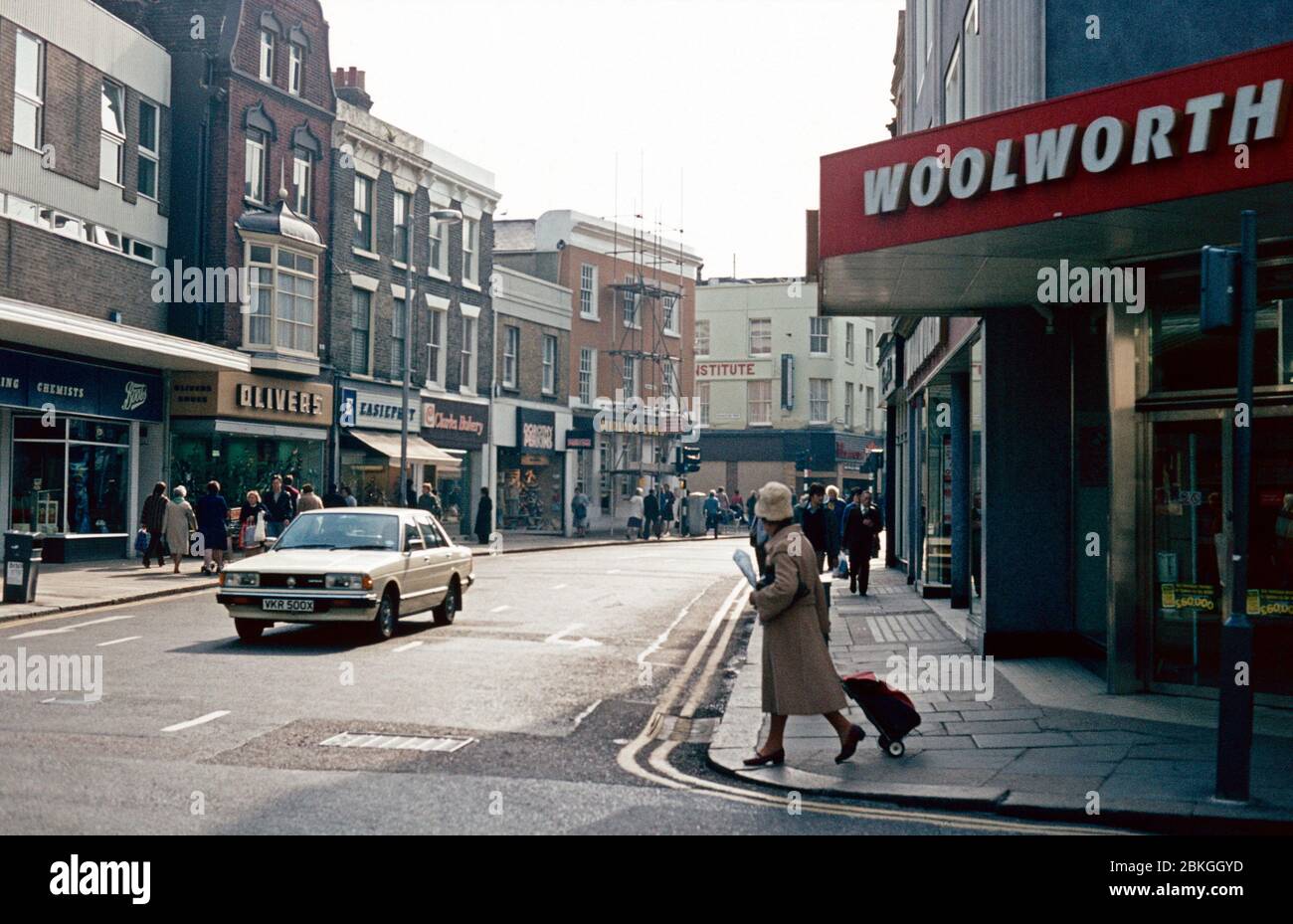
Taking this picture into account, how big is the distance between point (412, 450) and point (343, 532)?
21.6 meters

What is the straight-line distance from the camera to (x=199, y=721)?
9.59m

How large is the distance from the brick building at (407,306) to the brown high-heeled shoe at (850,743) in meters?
24.7

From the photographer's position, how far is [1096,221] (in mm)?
9812

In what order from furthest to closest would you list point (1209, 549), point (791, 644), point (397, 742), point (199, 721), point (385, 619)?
point (385, 619), point (1209, 549), point (199, 721), point (397, 742), point (791, 644)

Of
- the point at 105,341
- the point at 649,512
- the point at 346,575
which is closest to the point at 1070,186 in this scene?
the point at 346,575

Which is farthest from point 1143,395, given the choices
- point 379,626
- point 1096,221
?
point 379,626

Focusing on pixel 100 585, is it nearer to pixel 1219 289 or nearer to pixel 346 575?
pixel 346 575

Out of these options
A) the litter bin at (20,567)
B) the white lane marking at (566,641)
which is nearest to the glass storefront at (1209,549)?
the white lane marking at (566,641)

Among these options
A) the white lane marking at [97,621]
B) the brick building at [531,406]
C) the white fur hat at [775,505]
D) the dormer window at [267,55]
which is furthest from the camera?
the brick building at [531,406]

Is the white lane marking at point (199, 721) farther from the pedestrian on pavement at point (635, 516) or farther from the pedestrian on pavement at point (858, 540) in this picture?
the pedestrian on pavement at point (635, 516)

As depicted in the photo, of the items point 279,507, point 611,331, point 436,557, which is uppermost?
point 611,331

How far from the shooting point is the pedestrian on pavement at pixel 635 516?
46.6 meters
